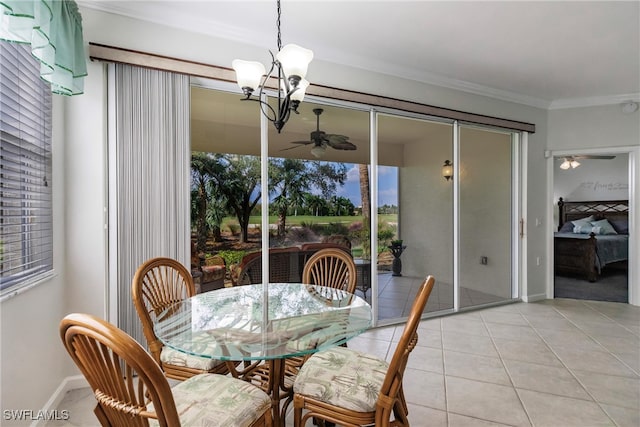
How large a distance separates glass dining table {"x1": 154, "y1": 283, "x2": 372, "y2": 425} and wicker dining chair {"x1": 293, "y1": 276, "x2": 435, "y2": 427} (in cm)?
16

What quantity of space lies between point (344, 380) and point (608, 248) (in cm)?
677

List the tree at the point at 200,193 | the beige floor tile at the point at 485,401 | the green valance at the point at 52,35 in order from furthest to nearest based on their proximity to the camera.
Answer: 1. the tree at the point at 200,193
2. the beige floor tile at the point at 485,401
3. the green valance at the point at 52,35

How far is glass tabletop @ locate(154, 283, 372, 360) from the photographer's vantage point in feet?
4.19

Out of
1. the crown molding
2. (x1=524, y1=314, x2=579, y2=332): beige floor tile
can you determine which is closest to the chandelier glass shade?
the crown molding

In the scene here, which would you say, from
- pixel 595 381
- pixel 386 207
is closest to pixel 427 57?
pixel 386 207

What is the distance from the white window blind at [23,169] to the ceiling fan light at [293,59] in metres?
1.37

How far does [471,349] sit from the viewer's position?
2891 mm

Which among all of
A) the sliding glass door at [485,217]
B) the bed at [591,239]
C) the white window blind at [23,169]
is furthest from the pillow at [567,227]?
the white window blind at [23,169]

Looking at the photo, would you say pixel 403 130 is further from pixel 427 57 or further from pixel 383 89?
pixel 427 57

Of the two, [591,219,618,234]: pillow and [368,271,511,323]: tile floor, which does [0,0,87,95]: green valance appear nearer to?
[368,271,511,323]: tile floor

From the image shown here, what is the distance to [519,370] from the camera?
2514mm

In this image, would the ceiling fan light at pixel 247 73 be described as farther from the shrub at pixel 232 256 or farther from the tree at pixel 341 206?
the tree at pixel 341 206

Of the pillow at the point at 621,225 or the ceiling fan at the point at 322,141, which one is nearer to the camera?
the ceiling fan at the point at 322,141

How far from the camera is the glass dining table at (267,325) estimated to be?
1.27m
